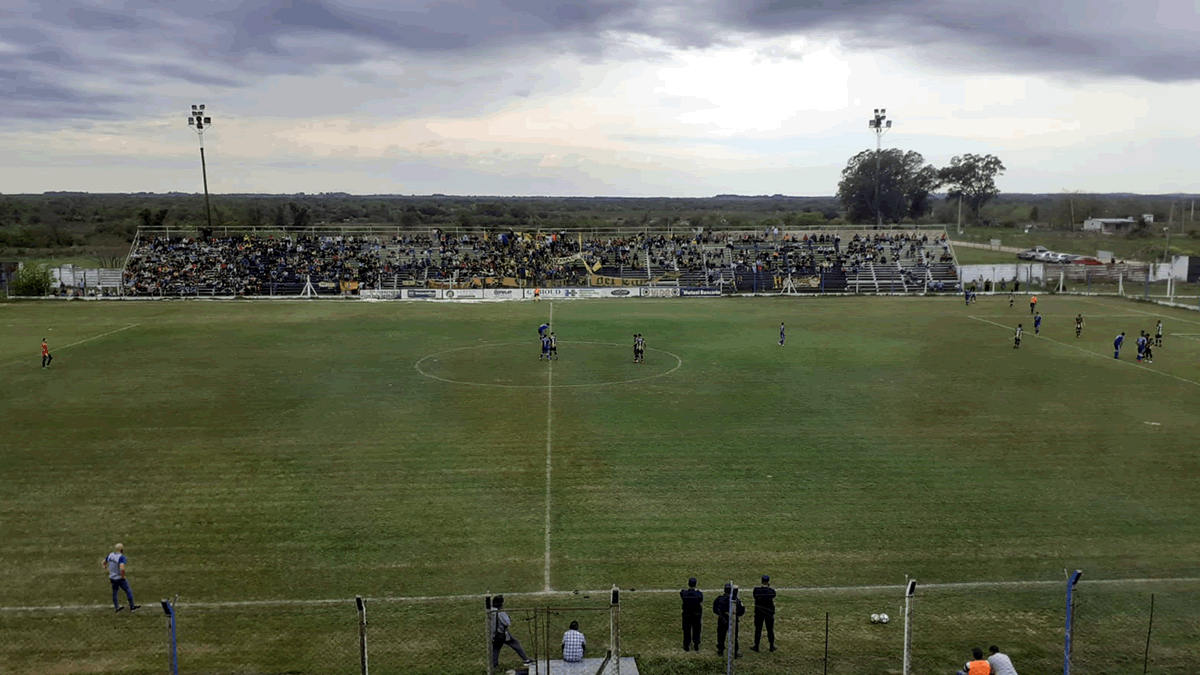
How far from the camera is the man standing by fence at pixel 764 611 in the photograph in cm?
1280

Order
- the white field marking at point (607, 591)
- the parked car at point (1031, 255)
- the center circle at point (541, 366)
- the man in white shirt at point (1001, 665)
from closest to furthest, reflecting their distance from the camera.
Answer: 1. the man in white shirt at point (1001, 665)
2. the white field marking at point (607, 591)
3. the center circle at point (541, 366)
4. the parked car at point (1031, 255)

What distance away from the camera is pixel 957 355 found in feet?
126

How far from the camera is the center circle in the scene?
108 ft

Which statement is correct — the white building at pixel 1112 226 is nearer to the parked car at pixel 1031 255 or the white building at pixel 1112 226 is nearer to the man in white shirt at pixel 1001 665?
the parked car at pixel 1031 255

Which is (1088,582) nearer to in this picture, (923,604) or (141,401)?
(923,604)

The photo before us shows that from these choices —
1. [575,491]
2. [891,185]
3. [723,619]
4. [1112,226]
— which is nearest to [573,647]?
[723,619]

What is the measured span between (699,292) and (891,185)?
71481 millimetres

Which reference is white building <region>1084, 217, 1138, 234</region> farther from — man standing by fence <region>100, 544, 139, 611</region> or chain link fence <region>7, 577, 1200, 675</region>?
man standing by fence <region>100, 544, 139, 611</region>

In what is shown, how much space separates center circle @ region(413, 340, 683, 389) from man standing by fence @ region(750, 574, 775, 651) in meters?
19.3

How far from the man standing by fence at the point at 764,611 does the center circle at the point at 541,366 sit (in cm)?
1935

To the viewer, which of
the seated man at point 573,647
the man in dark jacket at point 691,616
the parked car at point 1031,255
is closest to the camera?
the seated man at point 573,647

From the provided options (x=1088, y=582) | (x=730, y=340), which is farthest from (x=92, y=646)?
(x=730, y=340)

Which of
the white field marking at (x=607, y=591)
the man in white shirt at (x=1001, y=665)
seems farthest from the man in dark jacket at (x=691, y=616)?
the man in white shirt at (x=1001, y=665)

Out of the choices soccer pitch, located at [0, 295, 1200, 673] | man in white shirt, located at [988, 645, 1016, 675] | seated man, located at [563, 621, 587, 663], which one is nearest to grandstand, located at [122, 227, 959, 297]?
soccer pitch, located at [0, 295, 1200, 673]
